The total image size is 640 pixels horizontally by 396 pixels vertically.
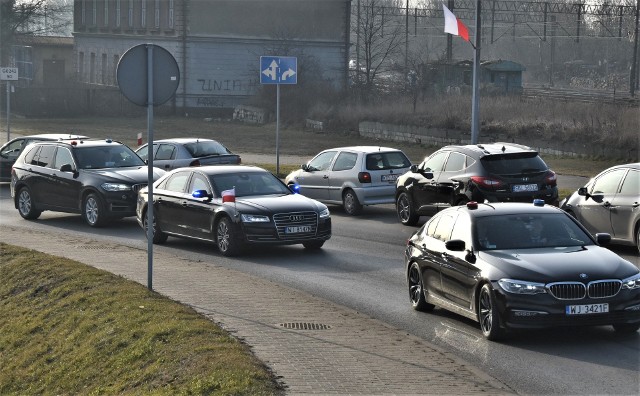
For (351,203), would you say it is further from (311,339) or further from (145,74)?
(311,339)

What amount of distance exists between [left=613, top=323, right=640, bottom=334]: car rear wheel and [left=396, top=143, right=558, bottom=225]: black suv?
31.5 feet

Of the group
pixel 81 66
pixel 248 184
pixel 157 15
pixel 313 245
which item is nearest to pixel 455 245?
pixel 313 245

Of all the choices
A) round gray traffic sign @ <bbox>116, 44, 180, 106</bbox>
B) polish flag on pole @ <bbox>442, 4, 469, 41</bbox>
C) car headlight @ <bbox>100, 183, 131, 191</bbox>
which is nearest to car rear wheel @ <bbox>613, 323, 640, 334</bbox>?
round gray traffic sign @ <bbox>116, 44, 180, 106</bbox>

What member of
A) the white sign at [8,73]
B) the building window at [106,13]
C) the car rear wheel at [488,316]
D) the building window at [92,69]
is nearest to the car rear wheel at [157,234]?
the car rear wheel at [488,316]

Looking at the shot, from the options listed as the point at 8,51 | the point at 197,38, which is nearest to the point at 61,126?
the point at 197,38

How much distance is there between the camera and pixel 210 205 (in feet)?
64.1

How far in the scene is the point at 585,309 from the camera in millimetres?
11375

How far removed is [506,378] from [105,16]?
7511 centimetres

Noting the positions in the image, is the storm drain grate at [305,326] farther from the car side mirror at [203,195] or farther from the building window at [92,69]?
the building window at [92,69]

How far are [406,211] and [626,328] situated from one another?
12009mm

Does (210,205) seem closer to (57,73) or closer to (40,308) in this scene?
(40,308)

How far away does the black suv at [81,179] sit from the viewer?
23.9m

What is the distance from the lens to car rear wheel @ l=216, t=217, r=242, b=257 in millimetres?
18844

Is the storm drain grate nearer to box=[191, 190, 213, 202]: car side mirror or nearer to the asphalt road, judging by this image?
the asphalt road
